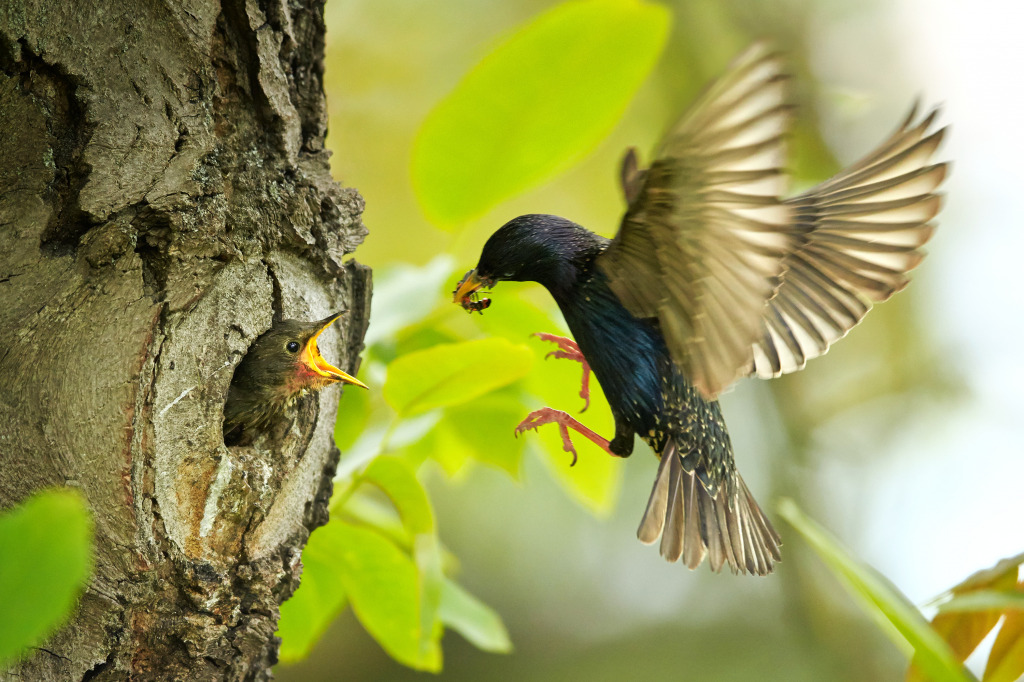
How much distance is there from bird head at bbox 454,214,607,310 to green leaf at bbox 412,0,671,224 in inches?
2.9

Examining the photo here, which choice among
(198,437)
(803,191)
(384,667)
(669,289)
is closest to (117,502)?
(198,437)

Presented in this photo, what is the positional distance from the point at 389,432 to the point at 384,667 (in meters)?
2.58

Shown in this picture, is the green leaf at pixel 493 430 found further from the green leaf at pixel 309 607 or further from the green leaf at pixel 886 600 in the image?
the green leaf at pixel 886 600

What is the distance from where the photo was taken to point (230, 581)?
1.18 meters

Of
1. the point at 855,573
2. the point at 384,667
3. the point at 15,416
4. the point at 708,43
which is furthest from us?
the point at 384,667

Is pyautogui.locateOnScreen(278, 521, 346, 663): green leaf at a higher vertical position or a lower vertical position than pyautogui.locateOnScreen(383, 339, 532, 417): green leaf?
lower

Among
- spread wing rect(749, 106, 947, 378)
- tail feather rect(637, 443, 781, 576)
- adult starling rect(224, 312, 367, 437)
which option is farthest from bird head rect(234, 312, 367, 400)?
spread wing rect(749, 106, 947, 378)

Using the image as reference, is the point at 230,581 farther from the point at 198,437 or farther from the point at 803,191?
the point at 803,191

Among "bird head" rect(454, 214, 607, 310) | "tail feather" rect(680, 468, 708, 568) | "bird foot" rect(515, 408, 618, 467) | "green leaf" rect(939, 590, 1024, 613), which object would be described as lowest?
"green leaf" rect(939, 590, 1024, 613)

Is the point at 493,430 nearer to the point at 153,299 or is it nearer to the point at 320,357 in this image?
the point at 320,357

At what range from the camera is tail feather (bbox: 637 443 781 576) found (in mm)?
1588

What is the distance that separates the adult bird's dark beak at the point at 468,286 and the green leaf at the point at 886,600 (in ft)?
2.76

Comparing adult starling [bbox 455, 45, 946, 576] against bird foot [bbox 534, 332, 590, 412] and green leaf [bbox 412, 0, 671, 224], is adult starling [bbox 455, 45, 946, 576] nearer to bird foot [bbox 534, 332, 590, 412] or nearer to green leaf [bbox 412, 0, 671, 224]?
bird foot [bbox 534, 332, 590, 412]

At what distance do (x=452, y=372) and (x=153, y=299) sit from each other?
1.44 feet
